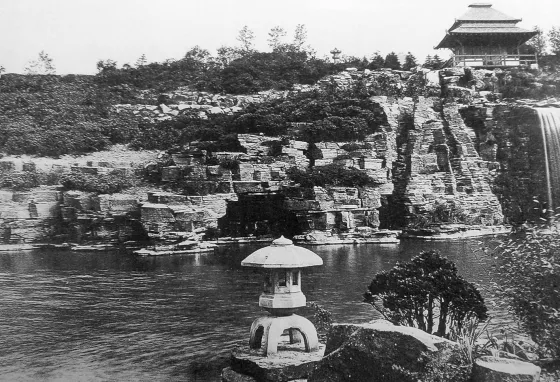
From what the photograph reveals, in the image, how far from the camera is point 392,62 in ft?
194

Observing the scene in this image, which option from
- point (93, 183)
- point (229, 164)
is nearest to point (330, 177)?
point (229, 164)

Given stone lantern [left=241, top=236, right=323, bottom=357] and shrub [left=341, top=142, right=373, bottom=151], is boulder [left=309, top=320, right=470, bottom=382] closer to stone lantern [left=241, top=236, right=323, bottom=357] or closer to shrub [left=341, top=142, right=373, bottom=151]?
stone lantern [left=241, top=236, right=323, bottom=357]

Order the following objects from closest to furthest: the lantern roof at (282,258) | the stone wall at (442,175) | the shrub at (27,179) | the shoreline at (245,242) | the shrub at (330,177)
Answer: the lantern roof at (282,258)
the shoreline at (245,242)
the shrub at (27,179)
the shrub at (330,177)
the stone wall at (442,175)

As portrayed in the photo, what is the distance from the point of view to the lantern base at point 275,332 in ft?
37.2

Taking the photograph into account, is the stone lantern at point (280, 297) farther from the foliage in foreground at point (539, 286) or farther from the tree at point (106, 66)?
the tree at point (106, 66)

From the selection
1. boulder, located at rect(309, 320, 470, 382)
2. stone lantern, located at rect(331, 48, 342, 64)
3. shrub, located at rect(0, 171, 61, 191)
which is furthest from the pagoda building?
boulder, located at rect(309, 320, 470, 382)

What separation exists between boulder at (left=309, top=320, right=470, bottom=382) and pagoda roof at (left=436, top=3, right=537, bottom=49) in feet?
143

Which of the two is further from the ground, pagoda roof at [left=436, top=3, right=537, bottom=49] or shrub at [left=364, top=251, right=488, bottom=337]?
pagoda roof at [left=436, top=3, right=537, bottom=49]

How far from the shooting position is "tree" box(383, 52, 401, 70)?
58.6m

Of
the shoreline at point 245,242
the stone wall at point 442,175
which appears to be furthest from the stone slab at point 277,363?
the stone wall at point 442,175

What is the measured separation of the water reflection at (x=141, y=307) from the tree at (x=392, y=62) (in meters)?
31.3

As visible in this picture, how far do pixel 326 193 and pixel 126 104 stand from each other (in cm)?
2302

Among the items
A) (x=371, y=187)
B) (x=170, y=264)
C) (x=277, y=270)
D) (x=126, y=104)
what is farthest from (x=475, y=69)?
(x=277, y=270)

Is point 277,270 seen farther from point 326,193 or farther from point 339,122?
point 339,122
